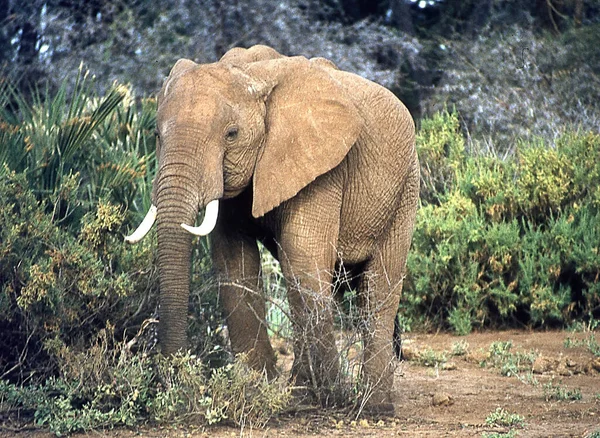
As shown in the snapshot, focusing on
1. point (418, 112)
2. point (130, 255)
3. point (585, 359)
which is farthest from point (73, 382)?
point (418, 112)

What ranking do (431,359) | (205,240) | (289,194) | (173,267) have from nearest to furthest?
1. (173,267)
2. (289,194)
3. (205,240)
4. (431,359)

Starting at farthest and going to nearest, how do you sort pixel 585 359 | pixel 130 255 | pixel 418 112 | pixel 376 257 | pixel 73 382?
pixel 418 112 → pixel 585 359 → pixel 376 257 → pixel 130 255 → pixel 73 382

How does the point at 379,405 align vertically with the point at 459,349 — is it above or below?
below

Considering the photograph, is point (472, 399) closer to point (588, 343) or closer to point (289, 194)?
point (289, 194)

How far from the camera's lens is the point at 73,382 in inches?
261

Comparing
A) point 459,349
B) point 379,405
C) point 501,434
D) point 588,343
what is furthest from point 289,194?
point 588,343

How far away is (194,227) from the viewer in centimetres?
634

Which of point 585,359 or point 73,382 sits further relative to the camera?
point 585,359

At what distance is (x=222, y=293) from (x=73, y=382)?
1.19 metres

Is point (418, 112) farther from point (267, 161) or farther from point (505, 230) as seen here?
point (267, 161)

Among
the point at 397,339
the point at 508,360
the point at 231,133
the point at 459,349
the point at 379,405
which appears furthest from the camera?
the point at 459,349

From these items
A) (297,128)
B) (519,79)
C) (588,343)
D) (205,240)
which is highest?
(519,79)

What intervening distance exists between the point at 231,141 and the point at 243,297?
1.13m

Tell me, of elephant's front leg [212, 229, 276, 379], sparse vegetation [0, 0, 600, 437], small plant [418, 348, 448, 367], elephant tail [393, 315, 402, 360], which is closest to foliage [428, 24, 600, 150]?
sparse vegetation [0, 0, 600, 437]
